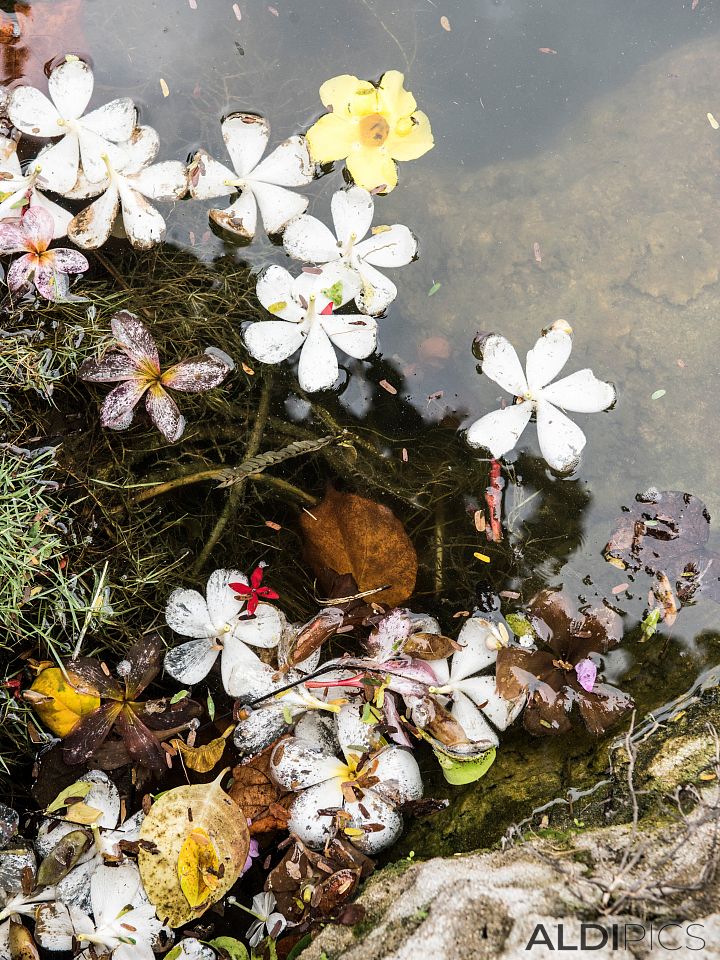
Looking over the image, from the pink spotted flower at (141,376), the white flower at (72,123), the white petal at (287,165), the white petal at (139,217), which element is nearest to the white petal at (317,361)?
the pink spotted flower at (141,376)

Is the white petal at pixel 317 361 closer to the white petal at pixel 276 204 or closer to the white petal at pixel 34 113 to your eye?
the white petal at pixel 276 204

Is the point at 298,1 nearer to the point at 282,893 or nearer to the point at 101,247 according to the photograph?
the point at 101,247

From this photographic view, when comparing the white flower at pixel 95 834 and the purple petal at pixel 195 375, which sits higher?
the purple petal at pixel 195 375

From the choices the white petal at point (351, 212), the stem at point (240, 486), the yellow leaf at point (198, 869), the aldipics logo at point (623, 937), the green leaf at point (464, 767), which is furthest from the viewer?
the stem at point (240, 486)

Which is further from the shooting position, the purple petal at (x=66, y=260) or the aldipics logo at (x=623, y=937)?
the purple petal at (x=66, y=260)

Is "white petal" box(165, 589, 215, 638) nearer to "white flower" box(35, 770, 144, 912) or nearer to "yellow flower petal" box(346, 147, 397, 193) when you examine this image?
"white flower" box(35, 770, 144, 912)

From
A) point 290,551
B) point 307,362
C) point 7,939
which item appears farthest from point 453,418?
point 7,939
